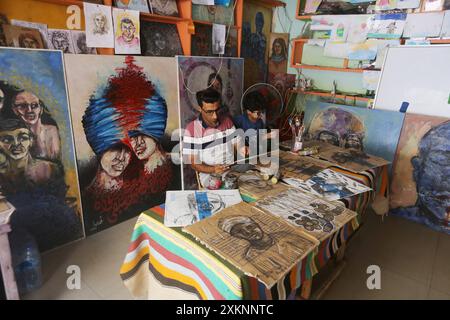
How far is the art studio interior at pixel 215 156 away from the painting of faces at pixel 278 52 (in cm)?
21

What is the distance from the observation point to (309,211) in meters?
1.21

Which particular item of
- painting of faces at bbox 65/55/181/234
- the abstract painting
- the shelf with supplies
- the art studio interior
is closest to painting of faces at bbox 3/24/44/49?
the art studio interior

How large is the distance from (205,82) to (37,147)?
1.38m

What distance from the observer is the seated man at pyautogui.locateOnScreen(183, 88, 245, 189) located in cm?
195

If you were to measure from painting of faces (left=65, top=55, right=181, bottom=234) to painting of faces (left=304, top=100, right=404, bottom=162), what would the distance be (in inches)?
58.7

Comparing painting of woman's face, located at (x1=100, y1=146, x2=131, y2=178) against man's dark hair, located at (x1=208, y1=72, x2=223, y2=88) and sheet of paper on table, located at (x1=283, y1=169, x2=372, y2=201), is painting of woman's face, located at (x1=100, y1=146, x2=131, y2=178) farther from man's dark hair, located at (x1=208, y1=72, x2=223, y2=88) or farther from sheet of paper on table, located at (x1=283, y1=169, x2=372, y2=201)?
sheet of paper on table, located at (x1=283, y1=169, x2=372, y2=201)

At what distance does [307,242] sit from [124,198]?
5.50ft

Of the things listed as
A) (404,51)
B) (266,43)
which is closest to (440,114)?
(404,51)

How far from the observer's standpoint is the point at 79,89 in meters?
1.86

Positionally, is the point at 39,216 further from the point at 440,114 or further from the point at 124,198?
the point at 440,114

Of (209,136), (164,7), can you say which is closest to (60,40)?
(164,7)

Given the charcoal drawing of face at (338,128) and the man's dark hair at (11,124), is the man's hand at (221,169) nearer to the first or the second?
the man's dark hair at (11,124)

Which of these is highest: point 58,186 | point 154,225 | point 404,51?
point 404,51

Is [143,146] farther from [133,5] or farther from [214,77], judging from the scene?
[133,5]
